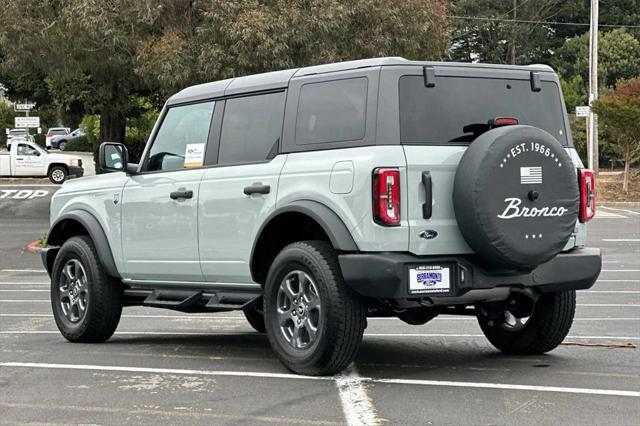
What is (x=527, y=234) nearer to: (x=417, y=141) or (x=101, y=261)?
(x=417, y=141)

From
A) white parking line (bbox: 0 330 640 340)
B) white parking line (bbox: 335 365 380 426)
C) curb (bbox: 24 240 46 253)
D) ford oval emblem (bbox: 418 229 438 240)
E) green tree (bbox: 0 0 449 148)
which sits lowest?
curb (bbox: 24 240 46 253)

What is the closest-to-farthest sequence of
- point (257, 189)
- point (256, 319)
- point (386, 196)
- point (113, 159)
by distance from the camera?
point (386, 196) → point (257, 189) → point (113, 159) → point (256, 319)

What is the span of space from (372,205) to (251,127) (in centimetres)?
161

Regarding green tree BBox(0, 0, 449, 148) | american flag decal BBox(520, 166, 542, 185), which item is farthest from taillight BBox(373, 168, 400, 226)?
green tree BBox(0, 0, 449, 148)

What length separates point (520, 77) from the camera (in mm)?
7453

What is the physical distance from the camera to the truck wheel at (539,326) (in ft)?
25.5

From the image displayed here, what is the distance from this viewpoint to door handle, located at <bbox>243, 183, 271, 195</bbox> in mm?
7398

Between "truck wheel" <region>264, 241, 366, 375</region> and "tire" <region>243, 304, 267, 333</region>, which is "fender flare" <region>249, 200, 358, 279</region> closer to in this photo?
"truck wheel" <region>264, 241, 366, 375</region>

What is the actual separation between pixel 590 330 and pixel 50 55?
58.3 ft

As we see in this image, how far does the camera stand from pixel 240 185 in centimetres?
768

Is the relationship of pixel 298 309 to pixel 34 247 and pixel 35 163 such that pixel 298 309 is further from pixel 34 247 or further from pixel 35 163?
pixel 35 163

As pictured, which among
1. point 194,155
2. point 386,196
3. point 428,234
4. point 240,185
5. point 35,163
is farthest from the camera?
point 35,163

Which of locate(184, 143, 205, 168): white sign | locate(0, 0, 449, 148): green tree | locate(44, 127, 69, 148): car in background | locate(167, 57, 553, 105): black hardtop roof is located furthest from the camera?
locate(44, 127, 69, 148): car in background

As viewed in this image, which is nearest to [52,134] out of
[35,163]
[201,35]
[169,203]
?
[35,163]
